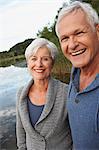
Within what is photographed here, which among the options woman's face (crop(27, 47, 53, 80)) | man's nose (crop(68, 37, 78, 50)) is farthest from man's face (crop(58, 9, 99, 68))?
woman's face (crop(27, 47, 53, 80))

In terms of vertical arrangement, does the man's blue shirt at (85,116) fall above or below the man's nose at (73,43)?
below

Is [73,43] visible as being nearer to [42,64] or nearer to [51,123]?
[42,64]

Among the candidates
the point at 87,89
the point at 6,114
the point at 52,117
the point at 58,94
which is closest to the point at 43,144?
the point at 52,117

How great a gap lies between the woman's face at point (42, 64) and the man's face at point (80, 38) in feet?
1.26

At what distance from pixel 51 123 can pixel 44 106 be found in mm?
97

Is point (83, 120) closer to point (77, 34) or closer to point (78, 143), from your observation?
point (78, 143)

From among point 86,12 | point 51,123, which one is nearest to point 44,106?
point 51,123

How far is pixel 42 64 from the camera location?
63.4 inches

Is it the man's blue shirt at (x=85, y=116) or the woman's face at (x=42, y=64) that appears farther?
the woman's face at (x=42, y=64)

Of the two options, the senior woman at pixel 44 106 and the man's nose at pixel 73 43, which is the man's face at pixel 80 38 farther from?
the senior woman at pixel 44 106

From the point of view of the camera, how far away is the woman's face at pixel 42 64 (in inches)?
63.4

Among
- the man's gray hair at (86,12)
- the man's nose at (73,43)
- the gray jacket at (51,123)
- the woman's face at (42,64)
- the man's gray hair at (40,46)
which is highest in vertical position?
the man's gray hair at (86,12)

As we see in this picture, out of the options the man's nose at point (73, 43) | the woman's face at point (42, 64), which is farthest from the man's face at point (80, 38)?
the woman's face at point (42, 64)

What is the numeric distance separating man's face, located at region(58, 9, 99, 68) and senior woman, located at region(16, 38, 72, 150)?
0.39 metres
